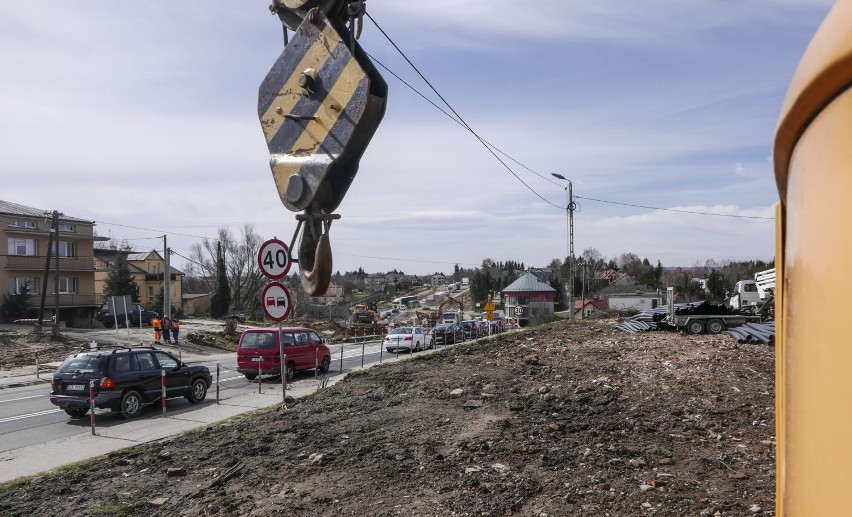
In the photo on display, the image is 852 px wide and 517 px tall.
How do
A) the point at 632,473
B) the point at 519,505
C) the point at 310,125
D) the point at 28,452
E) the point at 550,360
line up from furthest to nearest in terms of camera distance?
the point at 550,360 < the point at 28,452 < the point at 632,473 < the point at 519,505 < the point at 310,125

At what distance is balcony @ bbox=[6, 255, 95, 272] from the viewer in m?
45.4

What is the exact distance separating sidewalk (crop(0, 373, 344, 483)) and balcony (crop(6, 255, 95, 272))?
120ft

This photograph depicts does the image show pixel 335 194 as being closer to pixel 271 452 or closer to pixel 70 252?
pixel 271 452

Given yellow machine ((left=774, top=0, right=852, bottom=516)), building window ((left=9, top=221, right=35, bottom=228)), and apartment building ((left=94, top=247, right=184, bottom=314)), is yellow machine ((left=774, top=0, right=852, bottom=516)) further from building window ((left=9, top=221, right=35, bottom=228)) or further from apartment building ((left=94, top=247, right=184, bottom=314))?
apartment building ((left=94, top=247, right=184, bottom=314))

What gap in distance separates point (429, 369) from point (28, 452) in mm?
7093

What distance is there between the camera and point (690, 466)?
5.55 metres

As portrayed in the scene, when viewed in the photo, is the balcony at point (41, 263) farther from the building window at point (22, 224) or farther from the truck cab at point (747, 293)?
the truck cab at point (747, 293)

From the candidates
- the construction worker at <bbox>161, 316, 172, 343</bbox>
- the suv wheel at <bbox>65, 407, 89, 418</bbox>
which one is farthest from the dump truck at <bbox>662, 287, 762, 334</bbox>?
the construction worker at <bbox>161, 316, 172, 343</bbox>

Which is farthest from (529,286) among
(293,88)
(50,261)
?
(293,88)

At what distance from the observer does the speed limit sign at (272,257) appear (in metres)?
8.37

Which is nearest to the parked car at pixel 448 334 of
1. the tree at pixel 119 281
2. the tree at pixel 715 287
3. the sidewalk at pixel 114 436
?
the sidewalk at pixel 114 436

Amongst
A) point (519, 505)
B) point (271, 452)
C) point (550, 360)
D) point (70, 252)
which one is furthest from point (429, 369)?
point (70, 252)

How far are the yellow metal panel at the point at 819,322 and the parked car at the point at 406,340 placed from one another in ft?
105

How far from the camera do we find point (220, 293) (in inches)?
2682
